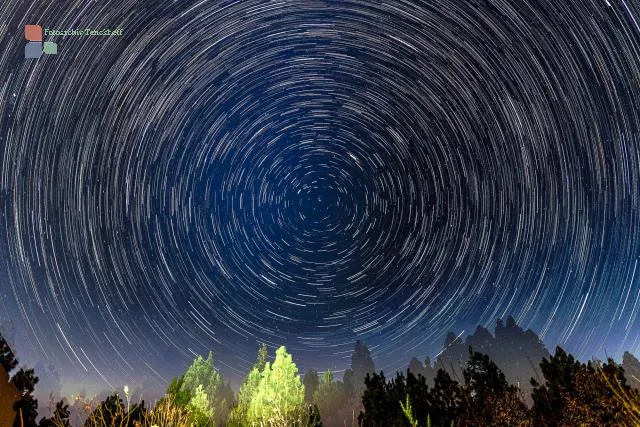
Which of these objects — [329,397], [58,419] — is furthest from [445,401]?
[329,397]

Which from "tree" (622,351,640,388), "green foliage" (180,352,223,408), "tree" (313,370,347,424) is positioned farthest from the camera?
"tree" (313,370,347,424)

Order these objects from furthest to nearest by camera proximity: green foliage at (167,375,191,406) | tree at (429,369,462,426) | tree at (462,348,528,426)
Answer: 1. green foliage at (167,375,191,406)
2. tree at (429,369,462,426)
3. tree at (462,348,528,426)

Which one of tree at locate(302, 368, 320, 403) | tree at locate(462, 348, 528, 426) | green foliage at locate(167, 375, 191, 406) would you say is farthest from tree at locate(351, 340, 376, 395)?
tree at locate(462, 348, 528, 426)

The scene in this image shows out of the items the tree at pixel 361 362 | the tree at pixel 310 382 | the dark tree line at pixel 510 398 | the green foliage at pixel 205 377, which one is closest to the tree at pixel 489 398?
the dark tree line at pixel 510 398

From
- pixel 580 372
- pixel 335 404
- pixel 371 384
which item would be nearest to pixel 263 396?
pixel 371 384

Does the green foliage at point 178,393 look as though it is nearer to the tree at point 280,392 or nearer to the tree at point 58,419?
the tree at point 280,392

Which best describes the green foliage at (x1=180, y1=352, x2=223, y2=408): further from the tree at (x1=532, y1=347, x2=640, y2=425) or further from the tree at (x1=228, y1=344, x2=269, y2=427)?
the tree at (x1=532, y1=347, x2=640, y2=425)
